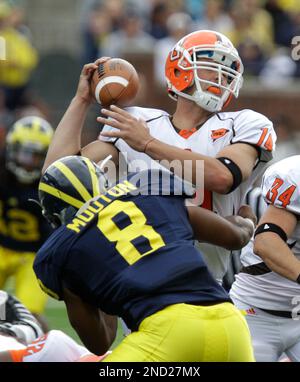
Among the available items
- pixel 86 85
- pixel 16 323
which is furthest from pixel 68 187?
pixel 16 323

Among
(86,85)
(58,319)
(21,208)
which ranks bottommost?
(58,319)

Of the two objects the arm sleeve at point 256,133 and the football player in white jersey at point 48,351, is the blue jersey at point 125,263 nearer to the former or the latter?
the football player in white jersey at point 48,351

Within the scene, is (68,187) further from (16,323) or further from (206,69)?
(16,323)

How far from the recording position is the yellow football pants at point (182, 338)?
382 cm

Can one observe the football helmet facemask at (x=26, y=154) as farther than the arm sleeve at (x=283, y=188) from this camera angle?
Yes

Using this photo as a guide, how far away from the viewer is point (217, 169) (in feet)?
14.9

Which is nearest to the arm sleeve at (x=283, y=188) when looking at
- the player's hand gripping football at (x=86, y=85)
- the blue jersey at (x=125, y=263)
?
the player's hand gripping football at (x=86, y=85)

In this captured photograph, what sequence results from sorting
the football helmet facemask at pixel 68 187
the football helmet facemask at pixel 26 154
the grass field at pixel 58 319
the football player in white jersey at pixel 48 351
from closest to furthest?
1. the football helmet facemask at pixel 68 187
2. the football player in white jersey at pixel 48 351
3. the football helmet facemask at pixel 26 154
4. the grass field at pixel 58 319

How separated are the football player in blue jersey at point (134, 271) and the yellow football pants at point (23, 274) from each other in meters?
3.66

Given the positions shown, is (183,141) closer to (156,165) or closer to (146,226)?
(156,165)

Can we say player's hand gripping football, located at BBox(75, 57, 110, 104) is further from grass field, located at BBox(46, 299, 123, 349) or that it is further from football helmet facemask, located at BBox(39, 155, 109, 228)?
grass field, located at BBox(46, 299, 123, 349)

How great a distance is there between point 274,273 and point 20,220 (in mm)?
3293

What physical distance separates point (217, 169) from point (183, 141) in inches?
15.0

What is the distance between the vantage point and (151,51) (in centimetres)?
1470
